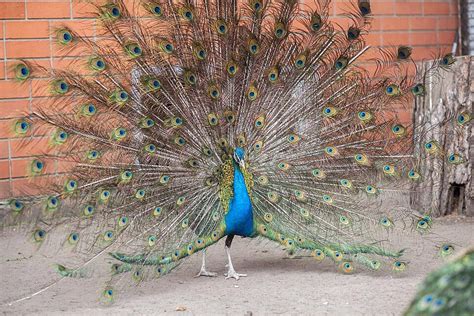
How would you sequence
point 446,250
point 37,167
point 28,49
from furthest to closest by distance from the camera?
point 28,49, point 446,250, point 37,167

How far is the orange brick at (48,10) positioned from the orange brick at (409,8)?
3528mm

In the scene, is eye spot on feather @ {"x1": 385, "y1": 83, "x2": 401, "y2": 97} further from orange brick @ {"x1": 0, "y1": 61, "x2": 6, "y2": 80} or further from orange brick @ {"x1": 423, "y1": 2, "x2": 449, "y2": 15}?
orange brick @ {"x1": 423, "y1": 2, "x2": 449, "y2": 15}


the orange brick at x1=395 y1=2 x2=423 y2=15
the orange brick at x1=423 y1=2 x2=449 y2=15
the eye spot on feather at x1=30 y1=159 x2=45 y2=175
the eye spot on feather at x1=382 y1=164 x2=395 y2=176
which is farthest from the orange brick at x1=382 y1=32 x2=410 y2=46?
the eye spot on feather at x1=30 y1=159 x2=45 y2=175

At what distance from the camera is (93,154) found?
5.83 meters

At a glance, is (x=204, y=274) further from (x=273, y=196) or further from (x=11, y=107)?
(x=11, y=107)

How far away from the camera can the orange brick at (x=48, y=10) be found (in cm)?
802

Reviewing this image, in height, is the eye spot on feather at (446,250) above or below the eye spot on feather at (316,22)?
below

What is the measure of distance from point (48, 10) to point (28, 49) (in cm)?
40

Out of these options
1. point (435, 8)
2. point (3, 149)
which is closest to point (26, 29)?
point (3, 149)

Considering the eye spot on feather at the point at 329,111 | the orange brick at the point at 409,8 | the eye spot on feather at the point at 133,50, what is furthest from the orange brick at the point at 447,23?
the eye spot on feather at the point at 133,50

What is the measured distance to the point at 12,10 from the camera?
795 cm

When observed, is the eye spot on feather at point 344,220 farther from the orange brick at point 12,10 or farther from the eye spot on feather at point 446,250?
the orange brick at point 12,10

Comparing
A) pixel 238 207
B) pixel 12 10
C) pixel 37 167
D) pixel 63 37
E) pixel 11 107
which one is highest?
pixel 12 10

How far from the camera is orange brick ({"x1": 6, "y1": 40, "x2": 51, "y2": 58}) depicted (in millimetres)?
7941
